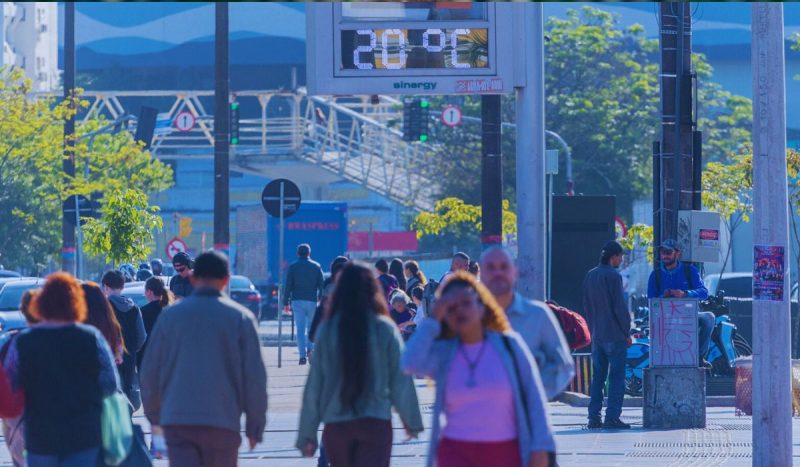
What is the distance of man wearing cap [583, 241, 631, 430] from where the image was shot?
15.3m

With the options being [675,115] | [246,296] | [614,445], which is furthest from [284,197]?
[246,296]

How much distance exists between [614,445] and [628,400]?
4.57 m

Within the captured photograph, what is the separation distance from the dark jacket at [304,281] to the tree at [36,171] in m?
16.3

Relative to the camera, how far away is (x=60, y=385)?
814 cm

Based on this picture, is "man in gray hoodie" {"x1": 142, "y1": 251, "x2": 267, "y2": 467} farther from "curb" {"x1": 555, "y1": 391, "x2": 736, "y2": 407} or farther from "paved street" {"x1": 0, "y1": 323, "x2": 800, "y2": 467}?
"curb" {"x1": 555, "y1": 391, "x2": 736, "y2": 407}

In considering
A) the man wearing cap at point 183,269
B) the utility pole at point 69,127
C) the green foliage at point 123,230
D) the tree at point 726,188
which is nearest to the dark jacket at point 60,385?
the man wearing cap at point 183,269

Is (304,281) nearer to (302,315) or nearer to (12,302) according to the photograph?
(302,315)

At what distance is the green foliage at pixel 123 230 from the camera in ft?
105

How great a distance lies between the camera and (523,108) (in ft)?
50.6

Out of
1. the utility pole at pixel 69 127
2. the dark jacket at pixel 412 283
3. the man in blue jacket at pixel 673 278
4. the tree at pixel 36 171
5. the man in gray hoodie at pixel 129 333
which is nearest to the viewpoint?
the man in gray hoodie at pixel 129 333

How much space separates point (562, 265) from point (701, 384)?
7185 mm

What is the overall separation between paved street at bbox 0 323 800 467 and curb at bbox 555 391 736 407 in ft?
0.98

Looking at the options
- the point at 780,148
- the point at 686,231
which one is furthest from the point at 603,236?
the point at 780,148

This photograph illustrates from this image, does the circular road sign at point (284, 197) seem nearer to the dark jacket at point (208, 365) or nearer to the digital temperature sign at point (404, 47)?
the digital temperature sign at point (404, 47)
